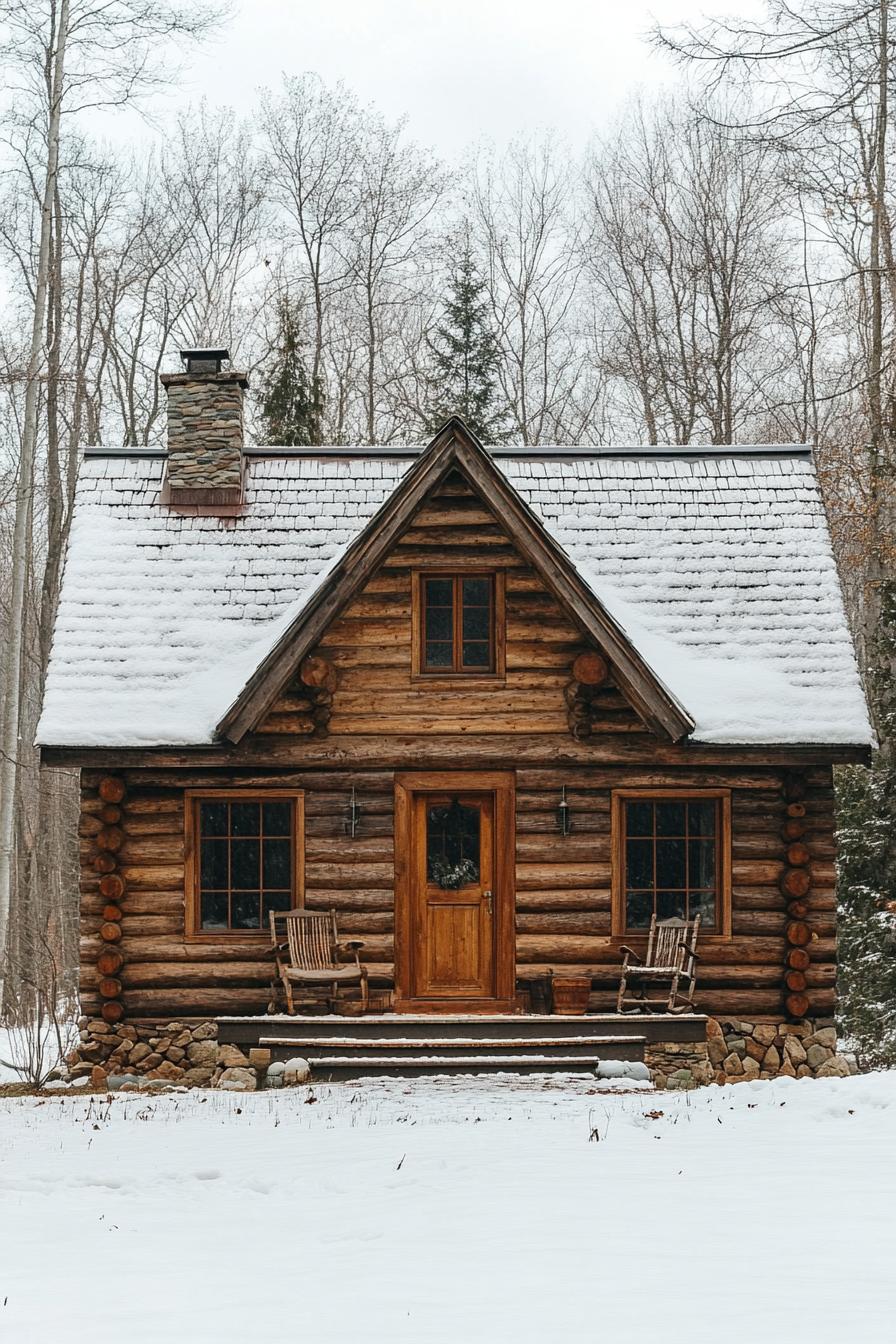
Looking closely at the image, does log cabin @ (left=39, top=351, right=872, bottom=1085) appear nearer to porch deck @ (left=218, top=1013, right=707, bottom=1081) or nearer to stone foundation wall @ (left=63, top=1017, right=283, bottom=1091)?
stone foundation wall @ (left=63, top=1017, right=283, bottom=1091)

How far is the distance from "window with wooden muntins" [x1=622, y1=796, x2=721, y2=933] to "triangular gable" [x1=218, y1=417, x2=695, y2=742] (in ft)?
3.73

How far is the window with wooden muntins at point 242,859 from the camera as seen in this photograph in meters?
14.0

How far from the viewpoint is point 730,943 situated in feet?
45.7

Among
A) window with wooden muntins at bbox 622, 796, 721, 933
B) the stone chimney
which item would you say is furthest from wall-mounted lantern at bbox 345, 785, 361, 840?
the stone chimney

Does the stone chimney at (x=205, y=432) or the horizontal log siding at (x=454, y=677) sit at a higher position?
the stone chimney at (x=205, y=432)

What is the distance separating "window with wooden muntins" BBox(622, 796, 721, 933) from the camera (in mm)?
14070

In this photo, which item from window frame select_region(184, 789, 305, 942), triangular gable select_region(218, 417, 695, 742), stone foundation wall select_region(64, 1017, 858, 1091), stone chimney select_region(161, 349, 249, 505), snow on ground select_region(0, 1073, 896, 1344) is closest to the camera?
snow on ground select_region(0, 1073, 896, 1344)

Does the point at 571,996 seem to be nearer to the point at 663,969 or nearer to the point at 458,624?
the point at 663,969

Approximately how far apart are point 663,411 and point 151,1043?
799 inches

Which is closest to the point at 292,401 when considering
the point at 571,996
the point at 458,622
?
the point at 458,622

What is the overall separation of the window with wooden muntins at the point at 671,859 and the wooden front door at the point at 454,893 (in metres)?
1.16

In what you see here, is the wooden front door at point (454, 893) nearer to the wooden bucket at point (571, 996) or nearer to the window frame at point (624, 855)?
A: the wooden bucket at point (571, 996)

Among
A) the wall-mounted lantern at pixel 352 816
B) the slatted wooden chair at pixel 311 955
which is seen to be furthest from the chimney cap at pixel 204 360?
the slatted wooden chair at pixel 311 955

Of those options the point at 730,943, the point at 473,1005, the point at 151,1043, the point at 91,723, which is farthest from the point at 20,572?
the point at 730,943
